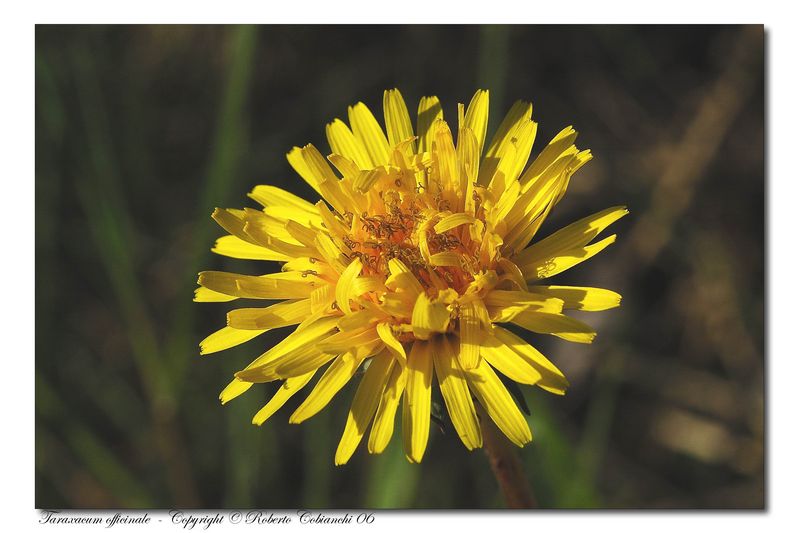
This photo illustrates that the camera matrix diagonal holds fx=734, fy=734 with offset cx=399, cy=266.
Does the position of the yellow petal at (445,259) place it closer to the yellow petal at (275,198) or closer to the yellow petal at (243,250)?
the yellow petal at (243,250)

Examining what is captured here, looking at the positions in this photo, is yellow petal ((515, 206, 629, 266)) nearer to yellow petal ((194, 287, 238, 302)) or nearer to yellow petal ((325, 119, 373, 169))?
yellow petal ((325, 119, 373, 169))

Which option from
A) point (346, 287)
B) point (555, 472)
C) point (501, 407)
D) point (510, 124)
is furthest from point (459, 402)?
point (555, 472)

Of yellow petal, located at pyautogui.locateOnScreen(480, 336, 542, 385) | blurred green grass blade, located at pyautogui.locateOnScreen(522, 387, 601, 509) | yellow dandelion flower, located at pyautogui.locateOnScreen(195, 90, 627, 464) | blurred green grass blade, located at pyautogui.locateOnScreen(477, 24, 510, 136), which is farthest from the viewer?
blurred green grass blade, located at pyautogui.locateOnScreen(477, 24, 510, 136)

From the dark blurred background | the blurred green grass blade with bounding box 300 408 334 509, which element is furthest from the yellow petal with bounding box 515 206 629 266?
the blurred green grass blade with bounding box 300 408 334 509

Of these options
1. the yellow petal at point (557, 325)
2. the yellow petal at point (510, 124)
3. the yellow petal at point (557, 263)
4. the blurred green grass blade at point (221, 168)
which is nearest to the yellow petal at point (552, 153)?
the yellow petal at point (510, 124)
